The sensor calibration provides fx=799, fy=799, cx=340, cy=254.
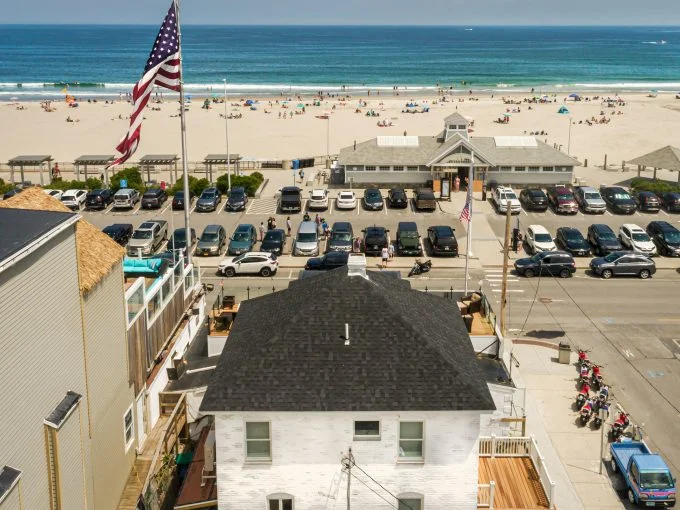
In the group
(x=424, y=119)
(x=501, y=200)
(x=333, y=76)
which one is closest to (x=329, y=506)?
(x=501, y=200)

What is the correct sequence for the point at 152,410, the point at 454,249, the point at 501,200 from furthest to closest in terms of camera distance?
the point at 501,200 → the point at 454,249 → the point at 152,410

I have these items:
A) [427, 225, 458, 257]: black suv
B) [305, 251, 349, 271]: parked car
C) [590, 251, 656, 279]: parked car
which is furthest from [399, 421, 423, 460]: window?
[427, 225, 458, 257]: black suv

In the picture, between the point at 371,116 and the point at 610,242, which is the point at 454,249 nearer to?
the point at 610,242

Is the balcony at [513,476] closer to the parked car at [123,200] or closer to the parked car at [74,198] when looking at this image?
the parked car at [123,200]

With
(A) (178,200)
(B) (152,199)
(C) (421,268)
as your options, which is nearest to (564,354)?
(C) (421,268)

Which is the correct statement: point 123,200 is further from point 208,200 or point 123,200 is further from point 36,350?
point 36,350

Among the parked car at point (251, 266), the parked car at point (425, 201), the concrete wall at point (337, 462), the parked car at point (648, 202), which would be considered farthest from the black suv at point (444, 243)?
the concrete wall at point (337, 462)
